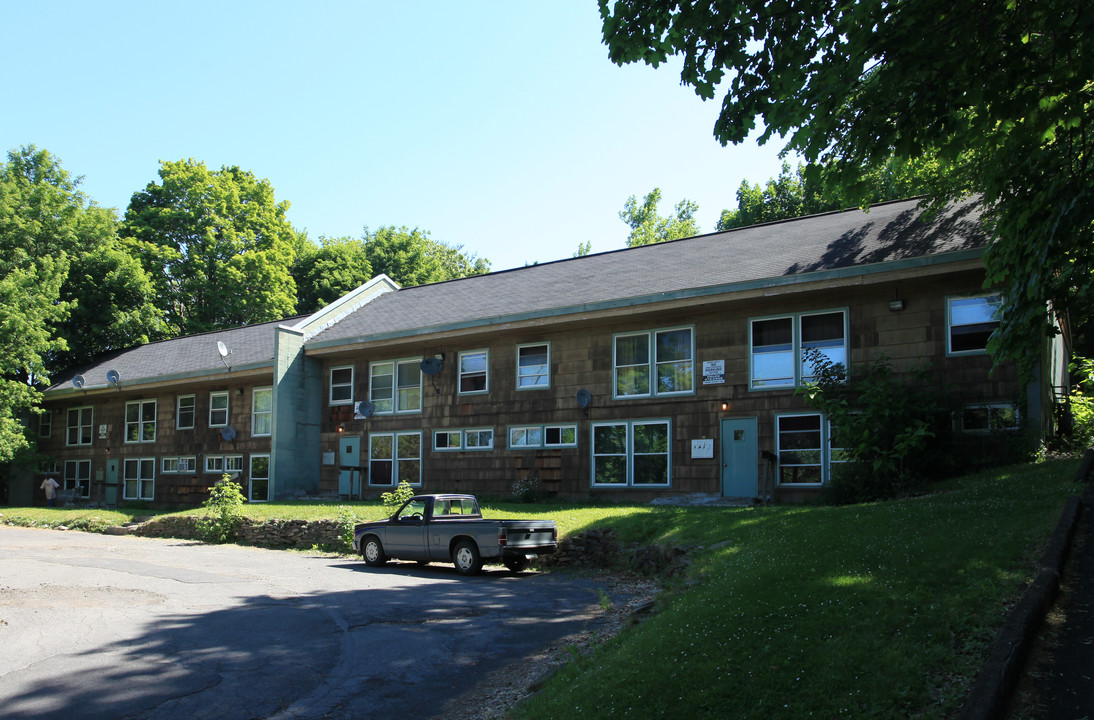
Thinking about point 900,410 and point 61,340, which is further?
point 61,340

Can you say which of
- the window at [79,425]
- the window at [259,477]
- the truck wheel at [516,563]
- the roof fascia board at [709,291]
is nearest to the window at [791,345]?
the roof fascia board at [709,291]

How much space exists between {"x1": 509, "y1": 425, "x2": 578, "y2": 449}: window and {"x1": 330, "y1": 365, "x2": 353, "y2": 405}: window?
6.96 metres

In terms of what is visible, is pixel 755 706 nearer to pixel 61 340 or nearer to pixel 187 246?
pixel 61 340

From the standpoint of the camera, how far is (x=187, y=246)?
4928cm

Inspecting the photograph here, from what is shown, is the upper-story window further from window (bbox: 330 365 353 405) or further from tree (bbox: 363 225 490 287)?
tree (bbox: 363 225 490 287)

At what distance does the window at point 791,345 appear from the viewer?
61.2 feet

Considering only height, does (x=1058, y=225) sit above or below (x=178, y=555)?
above

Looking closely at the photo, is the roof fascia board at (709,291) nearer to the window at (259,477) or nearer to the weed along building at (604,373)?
the weed along building at (604,373)

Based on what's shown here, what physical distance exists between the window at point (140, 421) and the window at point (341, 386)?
32.0 feet

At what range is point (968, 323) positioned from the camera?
17.0 metres

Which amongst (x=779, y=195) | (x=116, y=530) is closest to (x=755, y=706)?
(x=116, y=530)

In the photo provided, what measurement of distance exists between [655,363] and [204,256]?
3708cm

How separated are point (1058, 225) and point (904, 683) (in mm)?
4066

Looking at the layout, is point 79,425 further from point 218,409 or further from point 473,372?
point 473,372
